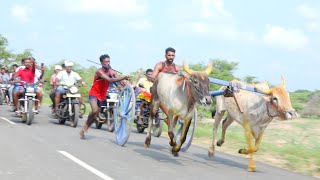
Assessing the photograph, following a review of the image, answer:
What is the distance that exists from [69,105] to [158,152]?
593 centimetres

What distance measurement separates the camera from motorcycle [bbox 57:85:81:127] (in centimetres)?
1630

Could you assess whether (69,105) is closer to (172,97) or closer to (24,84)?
(24,84)

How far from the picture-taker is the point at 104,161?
9.51m

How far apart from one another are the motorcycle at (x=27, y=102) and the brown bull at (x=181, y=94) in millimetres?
→ 6265

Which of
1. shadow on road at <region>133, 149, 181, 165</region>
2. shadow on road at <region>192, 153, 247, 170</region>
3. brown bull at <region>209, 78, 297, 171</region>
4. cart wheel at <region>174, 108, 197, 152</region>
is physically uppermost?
brown bull at <region>209, 78, 297, 171</region>

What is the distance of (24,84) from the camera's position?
55.6ft

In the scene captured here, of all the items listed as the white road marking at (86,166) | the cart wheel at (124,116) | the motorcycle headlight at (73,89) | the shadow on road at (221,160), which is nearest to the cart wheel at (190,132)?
the shadow on road at (221,160)

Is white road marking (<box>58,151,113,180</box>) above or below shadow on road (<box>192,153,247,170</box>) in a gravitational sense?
above

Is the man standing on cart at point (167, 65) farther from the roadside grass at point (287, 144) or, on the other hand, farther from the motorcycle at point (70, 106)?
the motorcycle at point (70, 106)

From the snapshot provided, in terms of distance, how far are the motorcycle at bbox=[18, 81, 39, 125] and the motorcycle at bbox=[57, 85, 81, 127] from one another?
0.98 metres

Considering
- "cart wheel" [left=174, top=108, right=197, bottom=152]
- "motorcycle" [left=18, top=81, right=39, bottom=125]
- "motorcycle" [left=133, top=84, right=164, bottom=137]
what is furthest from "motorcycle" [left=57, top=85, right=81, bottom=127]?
"cart wheel" [left=174, top=108, right=197, bottom=152]

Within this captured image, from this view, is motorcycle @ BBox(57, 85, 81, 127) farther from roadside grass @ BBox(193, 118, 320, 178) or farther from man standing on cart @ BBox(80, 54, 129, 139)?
roadside grass @ BBox(193, 118, 320, 178)

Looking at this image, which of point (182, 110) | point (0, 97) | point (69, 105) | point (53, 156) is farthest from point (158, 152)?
point (0, 97)

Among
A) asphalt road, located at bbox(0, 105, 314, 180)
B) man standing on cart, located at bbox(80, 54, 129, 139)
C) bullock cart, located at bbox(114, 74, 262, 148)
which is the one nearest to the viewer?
asphalt road, located at bbox(0, 105, 314, 180)
